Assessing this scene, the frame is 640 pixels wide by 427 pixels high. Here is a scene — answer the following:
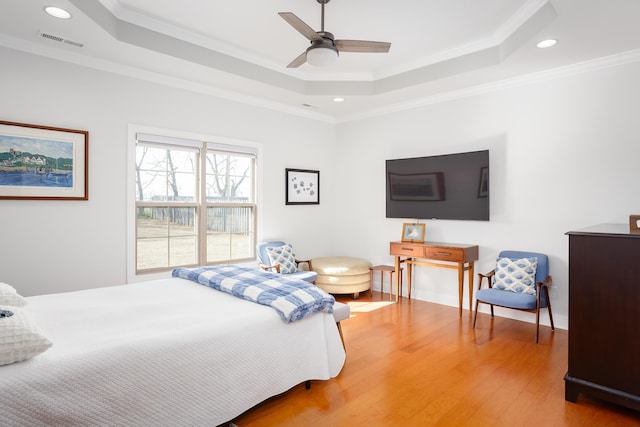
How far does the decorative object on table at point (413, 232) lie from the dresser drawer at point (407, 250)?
0.17 m

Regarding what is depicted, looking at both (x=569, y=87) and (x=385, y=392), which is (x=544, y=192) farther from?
(x=385, y=392)

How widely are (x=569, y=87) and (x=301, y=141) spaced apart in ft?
11.0

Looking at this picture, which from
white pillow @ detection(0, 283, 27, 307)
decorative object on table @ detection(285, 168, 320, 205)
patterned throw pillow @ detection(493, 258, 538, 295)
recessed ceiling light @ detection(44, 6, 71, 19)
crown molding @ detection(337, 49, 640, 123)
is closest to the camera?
white pillow @ detection(0, 283, 27, 307)

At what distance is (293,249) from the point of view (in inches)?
217

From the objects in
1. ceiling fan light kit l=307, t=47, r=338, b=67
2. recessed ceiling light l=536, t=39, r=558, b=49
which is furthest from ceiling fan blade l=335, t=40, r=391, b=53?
recessed ceiling light l=536, t=39, r=558, b=49

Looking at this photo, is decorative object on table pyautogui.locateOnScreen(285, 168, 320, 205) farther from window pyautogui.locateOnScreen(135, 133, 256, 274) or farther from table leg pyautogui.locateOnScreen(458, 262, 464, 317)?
table leg pyautogui.locateOnScreen(458, 262, 464, 317)

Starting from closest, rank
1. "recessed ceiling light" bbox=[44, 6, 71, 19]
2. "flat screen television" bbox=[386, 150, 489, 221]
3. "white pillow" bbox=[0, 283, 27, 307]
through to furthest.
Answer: "white pillow" bbox=[0, 283, 27, 307] → "recessed ceiling light" bbox=[44, 6, 71, 19] → "flat screen television" bbox=[386, 150, 489, 221]

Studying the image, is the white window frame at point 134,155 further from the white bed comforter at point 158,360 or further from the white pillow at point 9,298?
the white pillow at point 9,298

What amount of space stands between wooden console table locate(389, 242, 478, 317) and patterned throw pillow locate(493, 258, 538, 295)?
16.6 inches

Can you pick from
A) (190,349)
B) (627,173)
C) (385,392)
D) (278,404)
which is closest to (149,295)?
(190,349)

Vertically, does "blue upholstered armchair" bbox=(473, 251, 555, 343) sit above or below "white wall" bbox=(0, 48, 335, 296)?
below

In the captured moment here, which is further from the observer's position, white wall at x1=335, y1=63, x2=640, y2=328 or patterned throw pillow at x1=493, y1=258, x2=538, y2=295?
patterned throw pillow at x1=493, y1=258, x2=538, y2=295

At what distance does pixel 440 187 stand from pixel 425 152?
576mm

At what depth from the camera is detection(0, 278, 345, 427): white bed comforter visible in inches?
62.7
